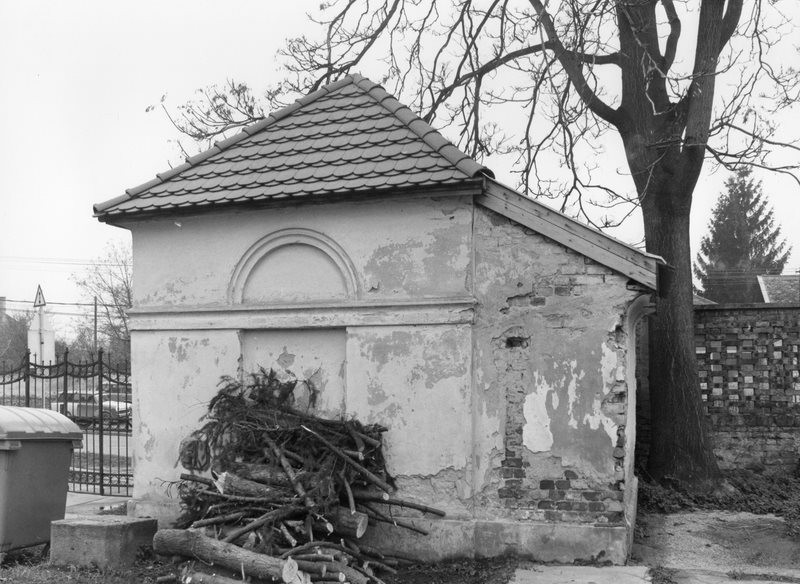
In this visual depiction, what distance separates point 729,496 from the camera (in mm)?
9867

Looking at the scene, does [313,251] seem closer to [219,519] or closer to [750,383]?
[219,519]

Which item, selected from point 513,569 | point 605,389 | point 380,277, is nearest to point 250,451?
point 380,277

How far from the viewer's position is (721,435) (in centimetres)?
1109

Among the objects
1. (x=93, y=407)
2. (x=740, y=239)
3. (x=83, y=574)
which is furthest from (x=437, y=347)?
(x=740, y=239)

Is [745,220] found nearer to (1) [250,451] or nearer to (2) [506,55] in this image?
(2) [506,55]

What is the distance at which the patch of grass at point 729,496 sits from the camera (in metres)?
9.52

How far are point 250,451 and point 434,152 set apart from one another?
10.8 feet

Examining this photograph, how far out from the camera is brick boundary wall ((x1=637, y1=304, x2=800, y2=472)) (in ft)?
35.6

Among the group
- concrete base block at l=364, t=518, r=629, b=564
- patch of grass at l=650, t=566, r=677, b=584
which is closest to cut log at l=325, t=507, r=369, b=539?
concrete base block at l=364, t=518, r=629, b=564

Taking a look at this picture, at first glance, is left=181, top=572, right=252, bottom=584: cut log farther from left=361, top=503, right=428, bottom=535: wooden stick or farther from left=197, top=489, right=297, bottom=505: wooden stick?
left=361, top=503, right=428, bottom=535: wooden stick

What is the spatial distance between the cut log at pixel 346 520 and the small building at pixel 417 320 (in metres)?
0.73

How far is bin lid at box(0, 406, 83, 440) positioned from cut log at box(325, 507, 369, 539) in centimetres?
368

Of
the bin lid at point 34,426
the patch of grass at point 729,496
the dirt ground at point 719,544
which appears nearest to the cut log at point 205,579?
the bin lid at point 34,426

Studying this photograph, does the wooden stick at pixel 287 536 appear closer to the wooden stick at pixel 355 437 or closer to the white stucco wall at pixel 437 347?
the wooden stick at pixel 355 437
